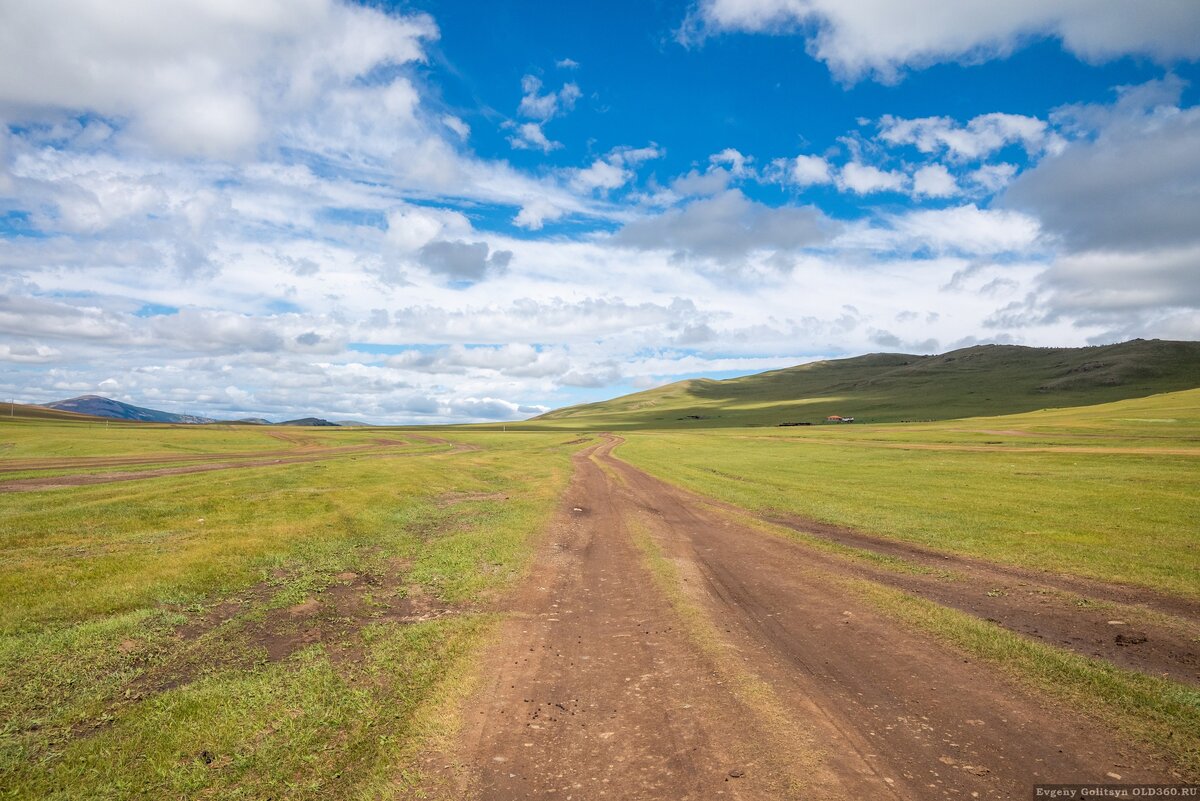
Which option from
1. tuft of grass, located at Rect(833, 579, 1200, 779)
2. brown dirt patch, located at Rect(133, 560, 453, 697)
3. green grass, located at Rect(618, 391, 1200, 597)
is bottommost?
green grass, located at Rect(618, 391, 1200, 597)

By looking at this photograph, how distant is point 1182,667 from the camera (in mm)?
10047

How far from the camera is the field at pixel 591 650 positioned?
280 inches

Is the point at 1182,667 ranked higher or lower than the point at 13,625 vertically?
lower

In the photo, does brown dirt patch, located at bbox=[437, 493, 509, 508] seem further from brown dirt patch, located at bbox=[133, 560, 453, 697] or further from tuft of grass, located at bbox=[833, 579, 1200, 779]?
tuft of grass, located at bbox=[833, 579, 1200, 779]

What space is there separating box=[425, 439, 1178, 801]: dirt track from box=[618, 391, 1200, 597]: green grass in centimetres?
980

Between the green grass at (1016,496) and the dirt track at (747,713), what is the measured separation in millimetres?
9804

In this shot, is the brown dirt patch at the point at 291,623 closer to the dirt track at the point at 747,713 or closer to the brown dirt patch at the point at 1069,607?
the dirt track at the point at 747,713

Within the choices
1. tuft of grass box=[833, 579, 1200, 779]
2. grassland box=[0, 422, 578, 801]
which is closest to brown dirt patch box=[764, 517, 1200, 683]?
tuft of grass box=[833, 579, 1200, 779]

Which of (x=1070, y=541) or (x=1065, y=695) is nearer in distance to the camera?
(x=1065, y=695)

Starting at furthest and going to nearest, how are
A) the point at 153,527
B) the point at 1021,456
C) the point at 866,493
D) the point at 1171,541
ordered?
the point at 1021,456 < the point at 866,493 < the point at 153,527 < the point at 1171,541

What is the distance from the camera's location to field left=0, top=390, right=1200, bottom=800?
7121 millimetres

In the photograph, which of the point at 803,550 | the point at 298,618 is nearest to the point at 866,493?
the point at 803,550

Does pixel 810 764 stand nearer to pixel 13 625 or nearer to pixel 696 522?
pixel 13 625

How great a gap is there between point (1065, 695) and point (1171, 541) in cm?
1589
